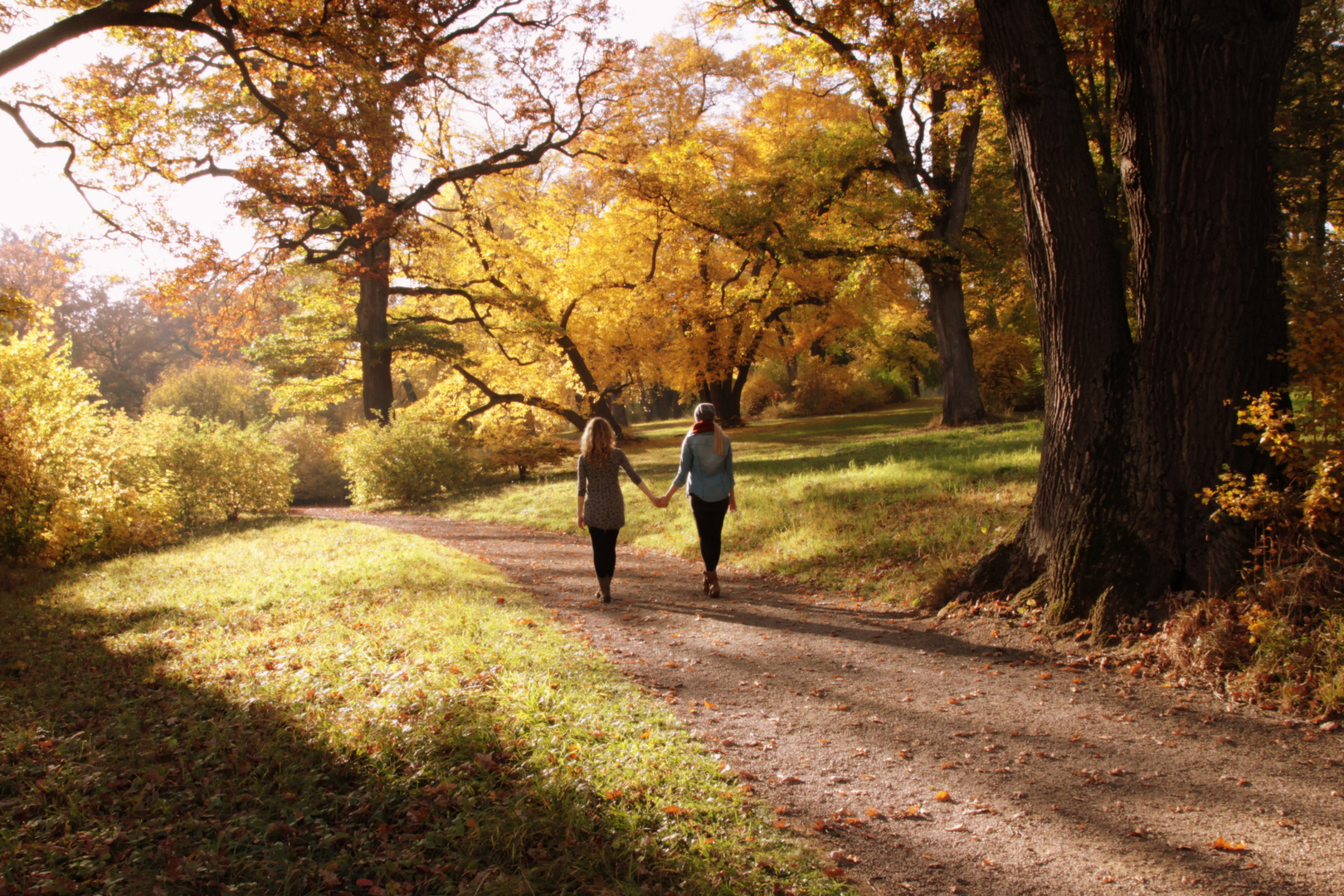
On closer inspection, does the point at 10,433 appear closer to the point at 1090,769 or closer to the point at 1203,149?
the point at 1090,769

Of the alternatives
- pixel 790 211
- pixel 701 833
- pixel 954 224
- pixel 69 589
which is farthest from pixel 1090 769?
pixel 954 224

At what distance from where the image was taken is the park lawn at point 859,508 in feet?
26.8

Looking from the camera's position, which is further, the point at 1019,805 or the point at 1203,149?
the point at 1203,149

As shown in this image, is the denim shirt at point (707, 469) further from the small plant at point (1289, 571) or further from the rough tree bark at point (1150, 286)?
the small plant at point (1289, 571)

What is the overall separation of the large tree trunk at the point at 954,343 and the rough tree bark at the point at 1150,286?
1370 cm

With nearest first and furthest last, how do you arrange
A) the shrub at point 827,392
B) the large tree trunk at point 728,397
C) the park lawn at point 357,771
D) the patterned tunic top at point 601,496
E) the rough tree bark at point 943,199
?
the park lawn at point 357,771
the patterned tunic top at point 601,496
the rough tree bark at point 943,199
the large tree trunk at point 728,397
the shrub at point 827,392

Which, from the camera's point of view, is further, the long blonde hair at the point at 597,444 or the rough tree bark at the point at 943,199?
the rough tree bark at the point at 943,199

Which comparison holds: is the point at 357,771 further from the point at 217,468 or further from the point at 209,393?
the point at 209,393

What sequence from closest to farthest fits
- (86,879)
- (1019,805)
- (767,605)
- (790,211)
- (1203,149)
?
(86,879) → (1019,805) → (1203,149) → (767,605) → (790,211)

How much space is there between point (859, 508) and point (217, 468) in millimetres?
13911

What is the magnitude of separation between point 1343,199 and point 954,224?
8984mm

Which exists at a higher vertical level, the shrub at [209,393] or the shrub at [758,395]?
the shrub at [209,393]

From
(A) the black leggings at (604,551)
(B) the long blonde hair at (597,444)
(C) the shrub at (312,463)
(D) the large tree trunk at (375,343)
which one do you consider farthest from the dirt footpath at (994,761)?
(C) the shrub at (312,463)

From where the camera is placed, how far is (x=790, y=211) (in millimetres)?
18312
